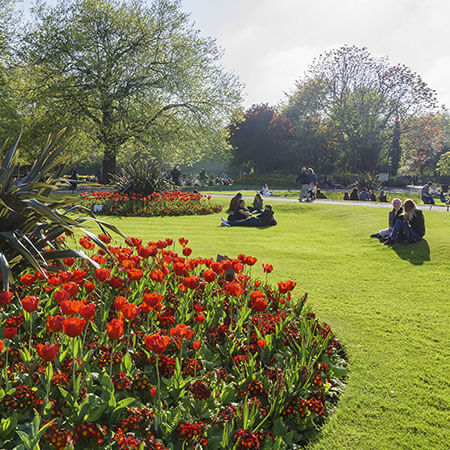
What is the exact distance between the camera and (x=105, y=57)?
2516 centimetres

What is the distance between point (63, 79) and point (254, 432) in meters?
27.0

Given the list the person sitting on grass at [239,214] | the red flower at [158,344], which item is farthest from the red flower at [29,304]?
the person sitting on grass at [239,214]

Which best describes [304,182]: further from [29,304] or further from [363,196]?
[29,304]

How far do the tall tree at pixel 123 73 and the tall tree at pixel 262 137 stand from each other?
19325 millimetres

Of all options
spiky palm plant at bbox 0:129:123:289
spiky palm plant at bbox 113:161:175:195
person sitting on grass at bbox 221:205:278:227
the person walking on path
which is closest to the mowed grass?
person sitting on grass at bbox 221:205:278:227

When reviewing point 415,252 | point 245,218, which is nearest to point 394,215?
point 415,252

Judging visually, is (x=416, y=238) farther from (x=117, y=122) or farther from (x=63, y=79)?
(x=63, y=79)

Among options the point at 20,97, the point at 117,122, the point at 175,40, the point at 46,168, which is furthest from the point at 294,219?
the point at 20,97

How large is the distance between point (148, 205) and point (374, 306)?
13145mm

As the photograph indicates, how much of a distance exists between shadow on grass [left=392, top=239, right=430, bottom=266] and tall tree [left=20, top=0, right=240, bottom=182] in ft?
65.0

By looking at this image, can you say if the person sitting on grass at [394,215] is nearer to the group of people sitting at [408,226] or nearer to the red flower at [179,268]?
the group of people sitting at [408,226]

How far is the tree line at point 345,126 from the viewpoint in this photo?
4116 centimetres

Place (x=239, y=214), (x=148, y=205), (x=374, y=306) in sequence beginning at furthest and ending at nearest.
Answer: (x=148, y=205)
(x=239, y=214)
(x=374, y=306)

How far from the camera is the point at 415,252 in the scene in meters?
8.87
